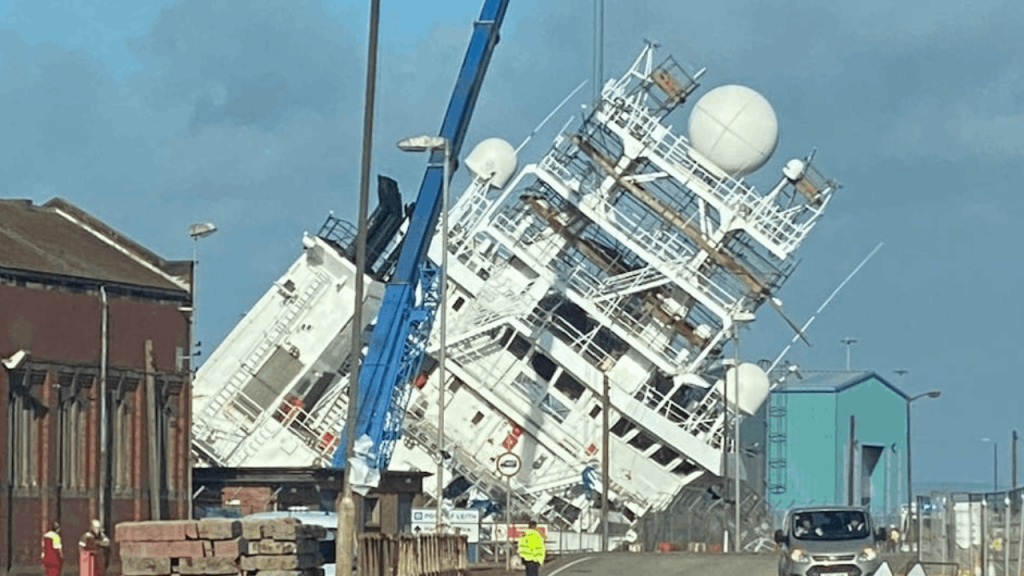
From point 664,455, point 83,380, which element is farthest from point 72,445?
point 664,455

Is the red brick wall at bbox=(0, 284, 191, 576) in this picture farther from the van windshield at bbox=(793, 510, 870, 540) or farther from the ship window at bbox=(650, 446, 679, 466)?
the ship window at bbox=(650, 446, 679, 466)

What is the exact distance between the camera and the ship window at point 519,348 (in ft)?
230

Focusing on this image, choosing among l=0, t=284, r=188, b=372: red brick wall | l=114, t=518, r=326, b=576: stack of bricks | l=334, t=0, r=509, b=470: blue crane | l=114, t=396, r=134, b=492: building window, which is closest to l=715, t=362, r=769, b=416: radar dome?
l=334, t=0, r=509, b=470: blue crane

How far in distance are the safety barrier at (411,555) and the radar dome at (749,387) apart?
27.3 m

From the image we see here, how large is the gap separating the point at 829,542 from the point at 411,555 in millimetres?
7148

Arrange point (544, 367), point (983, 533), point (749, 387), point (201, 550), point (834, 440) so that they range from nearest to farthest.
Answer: point (201, 550) < point (983, 533) < point (544, 367) < point (749, 387) < point (834, 440)

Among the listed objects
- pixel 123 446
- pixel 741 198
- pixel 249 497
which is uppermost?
pixel 741 198

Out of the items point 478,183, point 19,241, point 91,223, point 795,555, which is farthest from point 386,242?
point 795,555

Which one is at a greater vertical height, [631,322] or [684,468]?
[631,322]

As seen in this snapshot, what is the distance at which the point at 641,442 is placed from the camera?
230 feet

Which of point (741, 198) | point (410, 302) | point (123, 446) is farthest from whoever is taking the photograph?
point (741, 198)

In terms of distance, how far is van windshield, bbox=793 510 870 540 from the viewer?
37406mm

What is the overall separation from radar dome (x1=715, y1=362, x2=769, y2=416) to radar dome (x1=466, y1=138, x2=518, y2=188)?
1047 cm

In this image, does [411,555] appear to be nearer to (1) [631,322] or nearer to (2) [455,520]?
(2) [455,520]
